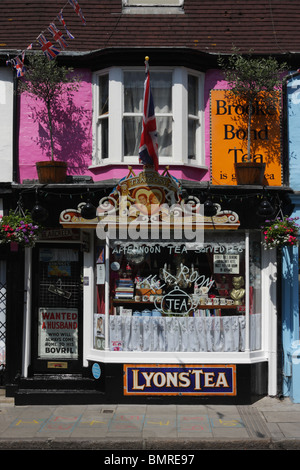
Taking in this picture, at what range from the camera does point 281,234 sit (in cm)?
1031

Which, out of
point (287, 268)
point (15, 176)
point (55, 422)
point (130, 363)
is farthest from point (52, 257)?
point (287, 268)

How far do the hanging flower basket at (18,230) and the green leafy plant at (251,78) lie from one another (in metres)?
4.12

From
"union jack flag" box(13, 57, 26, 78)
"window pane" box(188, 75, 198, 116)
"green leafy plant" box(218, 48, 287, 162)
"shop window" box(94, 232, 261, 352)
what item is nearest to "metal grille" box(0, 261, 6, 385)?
"shop window" box(94, 232, 261, 352)

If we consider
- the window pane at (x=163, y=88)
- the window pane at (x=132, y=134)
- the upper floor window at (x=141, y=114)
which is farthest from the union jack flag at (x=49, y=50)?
the window pane at (x=163, y=88)

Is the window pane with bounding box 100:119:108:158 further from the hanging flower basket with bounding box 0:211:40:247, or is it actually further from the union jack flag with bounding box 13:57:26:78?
the hanging flower basket with bounding box 0:211:40:247

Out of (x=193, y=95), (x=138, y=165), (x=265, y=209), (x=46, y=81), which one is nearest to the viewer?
(x=265, y=209)

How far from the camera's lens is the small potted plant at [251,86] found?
1072 cm

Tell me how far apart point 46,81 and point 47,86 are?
0.32 ft

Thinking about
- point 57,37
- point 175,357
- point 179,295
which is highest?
point 57,37

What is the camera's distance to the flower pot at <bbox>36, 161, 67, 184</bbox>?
10.8 meters

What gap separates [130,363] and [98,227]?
2.47m

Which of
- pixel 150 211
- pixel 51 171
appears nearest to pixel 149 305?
pixel 150 211

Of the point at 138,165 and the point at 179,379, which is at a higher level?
the point at 138,165

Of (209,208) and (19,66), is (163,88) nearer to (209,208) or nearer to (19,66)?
(209,208)
